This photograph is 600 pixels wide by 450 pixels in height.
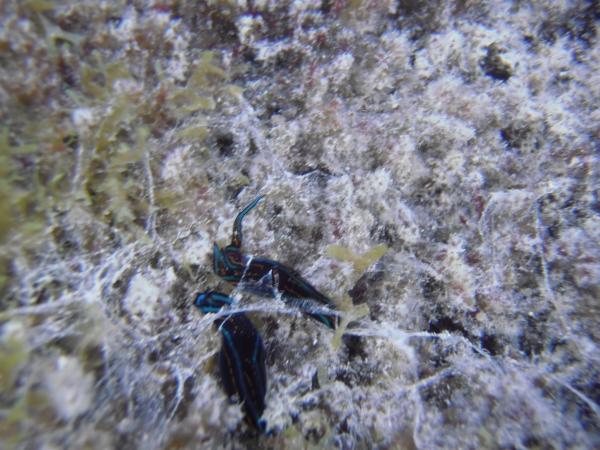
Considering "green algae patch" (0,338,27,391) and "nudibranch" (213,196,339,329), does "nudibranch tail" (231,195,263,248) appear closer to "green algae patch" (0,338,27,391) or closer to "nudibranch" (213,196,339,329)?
"nudibranch" (213,196,339,329)

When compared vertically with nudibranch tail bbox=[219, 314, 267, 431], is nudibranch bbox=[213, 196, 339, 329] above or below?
above

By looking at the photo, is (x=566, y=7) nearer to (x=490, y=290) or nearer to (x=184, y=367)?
(x=490, y=290)

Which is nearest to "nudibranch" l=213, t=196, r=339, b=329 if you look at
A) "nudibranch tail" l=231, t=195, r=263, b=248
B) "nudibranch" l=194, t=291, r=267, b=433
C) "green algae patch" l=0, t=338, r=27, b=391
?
"nudibranch tail" l=231, t=195, r=263, b=248

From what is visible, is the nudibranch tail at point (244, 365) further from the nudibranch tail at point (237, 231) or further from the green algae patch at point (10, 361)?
the green algae patch at point (10, 361)

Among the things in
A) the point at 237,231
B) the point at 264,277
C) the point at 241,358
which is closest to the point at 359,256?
the point at 264,277

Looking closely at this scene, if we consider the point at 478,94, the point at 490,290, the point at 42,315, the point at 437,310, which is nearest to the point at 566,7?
the point at 478,94

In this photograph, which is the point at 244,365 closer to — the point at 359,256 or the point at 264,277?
the point at 264,277
